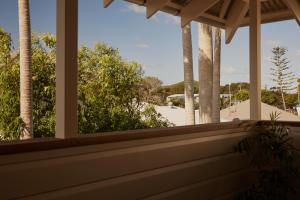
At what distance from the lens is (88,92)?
891cm

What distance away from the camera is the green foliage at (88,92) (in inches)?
323

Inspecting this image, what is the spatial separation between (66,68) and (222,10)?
372 centimetres

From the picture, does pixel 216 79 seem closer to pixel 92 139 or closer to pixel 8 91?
pixel 8 91

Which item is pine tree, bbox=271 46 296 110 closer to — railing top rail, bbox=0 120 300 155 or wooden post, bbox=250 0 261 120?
wooden post, bbox=250 0 261 120

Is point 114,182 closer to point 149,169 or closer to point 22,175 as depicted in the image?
point 149,169

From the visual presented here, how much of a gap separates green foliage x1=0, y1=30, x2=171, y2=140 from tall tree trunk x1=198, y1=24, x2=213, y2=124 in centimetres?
115

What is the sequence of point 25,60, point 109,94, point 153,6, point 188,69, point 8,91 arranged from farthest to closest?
1. point 188,69
2. point 109,94
3. point 8,91
4. point 25,60
5. point 153,6

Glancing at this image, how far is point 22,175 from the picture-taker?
1.82 m

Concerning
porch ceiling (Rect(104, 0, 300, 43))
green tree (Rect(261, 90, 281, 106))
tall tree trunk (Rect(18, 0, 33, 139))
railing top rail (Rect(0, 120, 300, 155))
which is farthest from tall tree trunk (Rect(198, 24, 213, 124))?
green tree (Rect(261, 90, 281, 106))

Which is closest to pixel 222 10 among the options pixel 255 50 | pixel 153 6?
pixel 153 6

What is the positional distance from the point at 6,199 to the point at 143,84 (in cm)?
868

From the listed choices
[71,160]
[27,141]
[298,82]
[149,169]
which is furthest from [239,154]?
[298,82]

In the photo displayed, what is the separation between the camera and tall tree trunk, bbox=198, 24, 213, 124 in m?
9.24

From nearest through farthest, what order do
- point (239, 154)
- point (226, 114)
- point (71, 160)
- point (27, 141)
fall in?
point (27, 141), point (71, 160), point (239, 154), point (226, 114)
